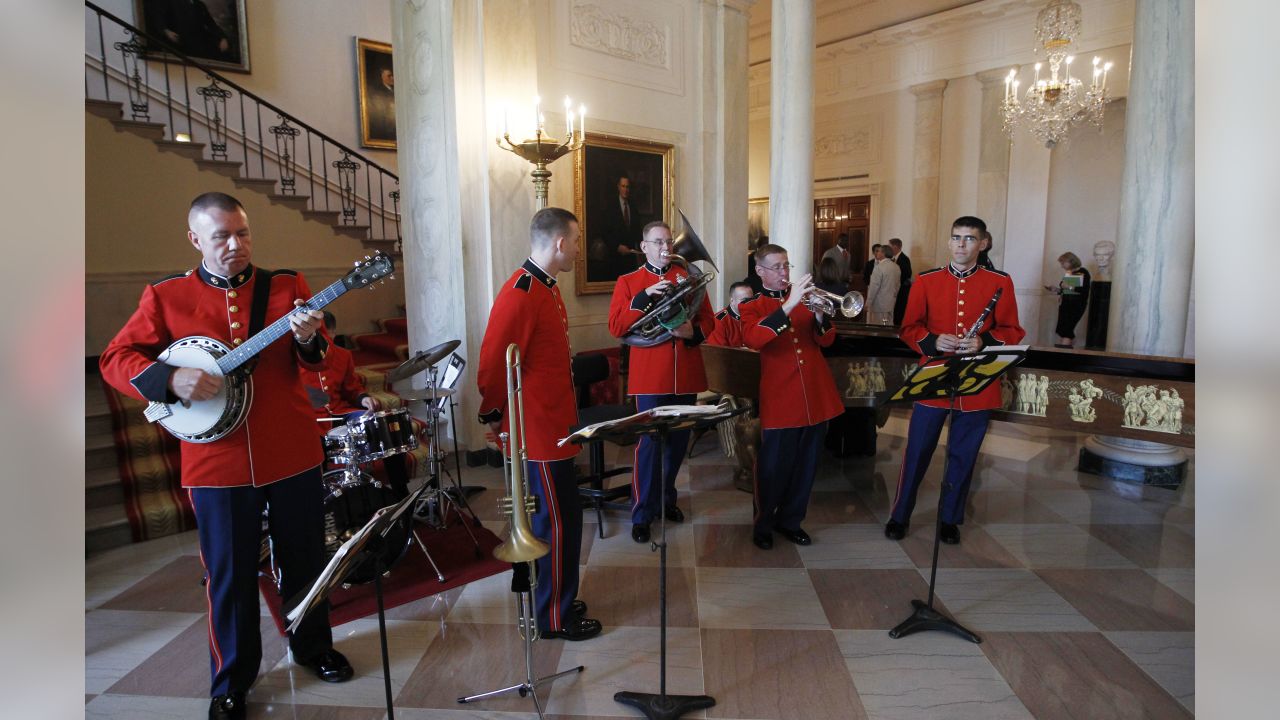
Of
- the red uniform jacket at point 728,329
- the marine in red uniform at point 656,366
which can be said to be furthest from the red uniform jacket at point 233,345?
the red uniform jacket at point 728,329

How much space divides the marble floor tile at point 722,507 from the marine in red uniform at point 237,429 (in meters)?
2.58

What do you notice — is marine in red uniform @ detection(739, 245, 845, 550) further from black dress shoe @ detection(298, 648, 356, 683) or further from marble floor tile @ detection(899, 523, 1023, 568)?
black dress shoe @ detection(298, 648, 356, 683)

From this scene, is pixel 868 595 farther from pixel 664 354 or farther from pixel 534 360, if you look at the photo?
pixel 534 360

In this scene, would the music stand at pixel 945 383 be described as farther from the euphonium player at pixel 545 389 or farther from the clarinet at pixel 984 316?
the euphonium player at pixel 545 389

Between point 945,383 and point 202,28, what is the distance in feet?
30.9

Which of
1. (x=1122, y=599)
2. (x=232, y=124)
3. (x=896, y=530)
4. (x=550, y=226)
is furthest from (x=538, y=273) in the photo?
(x=232, y=124)

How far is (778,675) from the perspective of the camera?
282 cm

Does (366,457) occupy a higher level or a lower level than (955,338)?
lower

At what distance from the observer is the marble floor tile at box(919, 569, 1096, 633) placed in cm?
319

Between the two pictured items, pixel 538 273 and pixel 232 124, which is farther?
pixel 232 124

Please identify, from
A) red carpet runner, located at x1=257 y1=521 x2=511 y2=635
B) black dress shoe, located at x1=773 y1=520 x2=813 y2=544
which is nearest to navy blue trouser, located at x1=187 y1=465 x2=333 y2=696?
red carpet runner, located at x1=257 y1=521 x2=511 y2=635

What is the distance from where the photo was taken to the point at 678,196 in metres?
7.09
